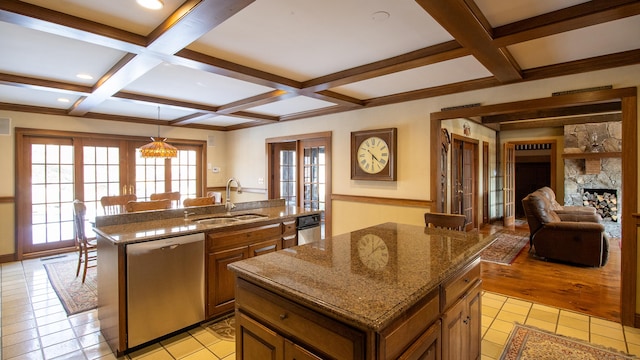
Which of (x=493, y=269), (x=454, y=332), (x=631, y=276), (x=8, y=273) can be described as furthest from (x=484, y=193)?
(x=8, y=273)

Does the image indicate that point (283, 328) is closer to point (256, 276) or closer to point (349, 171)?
point (256, 276)

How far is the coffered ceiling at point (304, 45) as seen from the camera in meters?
1.96

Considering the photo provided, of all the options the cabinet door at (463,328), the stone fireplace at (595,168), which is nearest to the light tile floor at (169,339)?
the cabinet door at (463,328)

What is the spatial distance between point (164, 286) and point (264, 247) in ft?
3.24

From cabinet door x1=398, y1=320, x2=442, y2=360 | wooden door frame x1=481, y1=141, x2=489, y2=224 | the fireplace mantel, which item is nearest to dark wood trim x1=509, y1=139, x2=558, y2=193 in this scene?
the fireplace mantel

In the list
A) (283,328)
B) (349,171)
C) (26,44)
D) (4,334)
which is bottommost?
(4,334)

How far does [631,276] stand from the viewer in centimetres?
276

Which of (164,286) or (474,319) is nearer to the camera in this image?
(474,319)

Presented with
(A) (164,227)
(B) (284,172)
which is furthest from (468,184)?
(A) (164,227)

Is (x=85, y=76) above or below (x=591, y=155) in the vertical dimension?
→ above

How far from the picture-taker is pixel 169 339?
2.61 meters

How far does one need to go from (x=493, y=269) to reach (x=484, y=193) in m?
3.26

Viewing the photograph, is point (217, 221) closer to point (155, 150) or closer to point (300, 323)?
point (155, 150)

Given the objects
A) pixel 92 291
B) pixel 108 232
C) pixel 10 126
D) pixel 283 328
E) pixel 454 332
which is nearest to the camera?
pixel 283 328
